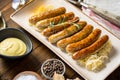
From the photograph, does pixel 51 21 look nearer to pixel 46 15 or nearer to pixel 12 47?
pixel 46 15

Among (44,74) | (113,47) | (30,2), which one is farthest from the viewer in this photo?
(30,2)

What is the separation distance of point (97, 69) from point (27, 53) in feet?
1.02

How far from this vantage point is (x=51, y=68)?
139cm

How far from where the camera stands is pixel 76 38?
4.72 feet

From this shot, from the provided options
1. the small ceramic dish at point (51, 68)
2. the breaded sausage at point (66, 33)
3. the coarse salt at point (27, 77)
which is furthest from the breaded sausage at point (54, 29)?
the coarse salt at point (27, 77)

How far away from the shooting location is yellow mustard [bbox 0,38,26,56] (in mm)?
1387

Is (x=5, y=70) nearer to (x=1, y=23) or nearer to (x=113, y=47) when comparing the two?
(x=1, y=23)

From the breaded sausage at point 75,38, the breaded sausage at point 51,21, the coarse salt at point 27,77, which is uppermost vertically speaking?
the breaded sausage at point 51,21

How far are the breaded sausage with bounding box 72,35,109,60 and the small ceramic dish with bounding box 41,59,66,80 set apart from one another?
0.07 metres

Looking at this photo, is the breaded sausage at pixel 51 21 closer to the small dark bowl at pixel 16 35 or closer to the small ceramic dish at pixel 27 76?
the small dark bowl at pixel 16 35

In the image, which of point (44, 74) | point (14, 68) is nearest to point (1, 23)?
point (14, 68)

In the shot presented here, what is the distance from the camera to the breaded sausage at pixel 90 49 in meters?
1.39

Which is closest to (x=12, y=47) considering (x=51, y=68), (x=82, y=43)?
(x=51, y=68)

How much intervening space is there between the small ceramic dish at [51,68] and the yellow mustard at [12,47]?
0.12 metres
